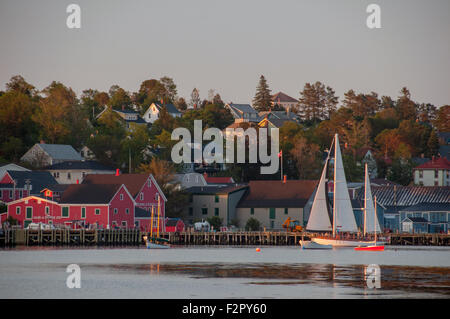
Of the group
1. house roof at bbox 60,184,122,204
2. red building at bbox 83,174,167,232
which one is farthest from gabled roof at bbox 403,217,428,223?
house roof at bbox 60,184,122,204

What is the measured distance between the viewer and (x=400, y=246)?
12000 centimetres

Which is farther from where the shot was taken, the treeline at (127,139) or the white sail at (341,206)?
the treeline at (127,139)

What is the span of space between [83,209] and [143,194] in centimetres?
845

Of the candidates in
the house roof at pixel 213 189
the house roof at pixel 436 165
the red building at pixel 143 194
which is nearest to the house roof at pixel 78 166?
the house roof at pixel 213 189

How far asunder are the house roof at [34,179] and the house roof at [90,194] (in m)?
8.23

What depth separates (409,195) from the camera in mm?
134625

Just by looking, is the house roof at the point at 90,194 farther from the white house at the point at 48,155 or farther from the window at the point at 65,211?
the white house at the point at 48,155

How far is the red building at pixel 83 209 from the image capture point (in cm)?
11344

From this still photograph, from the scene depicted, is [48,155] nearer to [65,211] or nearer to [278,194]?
[65,211]

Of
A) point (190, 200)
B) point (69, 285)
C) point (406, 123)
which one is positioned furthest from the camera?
point (406, 123)

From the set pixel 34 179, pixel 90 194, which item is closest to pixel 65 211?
pixel 90 194

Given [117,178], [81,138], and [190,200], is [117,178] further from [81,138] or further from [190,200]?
[81,138]
